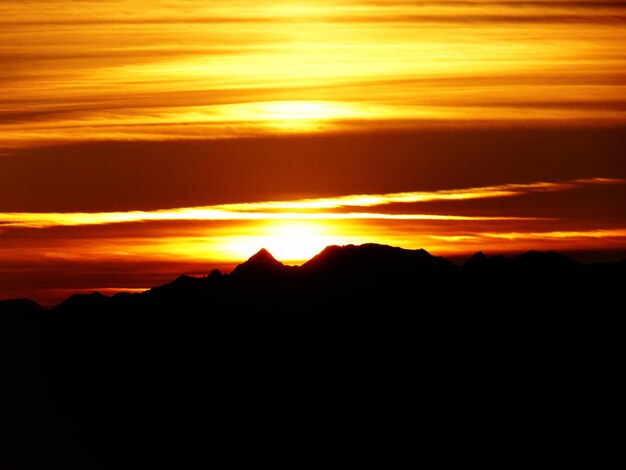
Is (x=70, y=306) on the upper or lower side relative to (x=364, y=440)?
upper

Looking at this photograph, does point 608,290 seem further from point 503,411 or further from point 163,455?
point 163,455

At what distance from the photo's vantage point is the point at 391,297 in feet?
438

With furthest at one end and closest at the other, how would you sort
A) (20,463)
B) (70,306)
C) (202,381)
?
1. (70,306)
2. (202,381)
3. (20,463)

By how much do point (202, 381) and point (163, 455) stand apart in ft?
28.4

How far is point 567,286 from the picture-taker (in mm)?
135750

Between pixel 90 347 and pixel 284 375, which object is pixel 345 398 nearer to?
pixel 284 375

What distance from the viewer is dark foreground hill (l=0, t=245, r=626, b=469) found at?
12319cm

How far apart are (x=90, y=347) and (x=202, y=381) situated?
1179 centimetres

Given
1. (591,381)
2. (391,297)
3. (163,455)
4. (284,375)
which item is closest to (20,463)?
(163,455)

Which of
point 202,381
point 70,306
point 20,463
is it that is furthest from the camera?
point 70,306

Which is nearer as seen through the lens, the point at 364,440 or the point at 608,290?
the point at 364,440

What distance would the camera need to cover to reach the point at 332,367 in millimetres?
131750

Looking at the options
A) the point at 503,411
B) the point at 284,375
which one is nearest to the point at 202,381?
the point at 284,375

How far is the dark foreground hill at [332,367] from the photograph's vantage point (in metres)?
123
